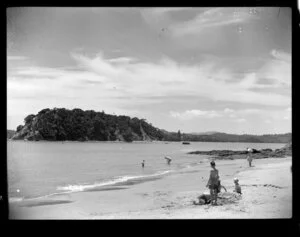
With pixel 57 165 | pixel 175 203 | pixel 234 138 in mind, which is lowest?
pixel 175 203

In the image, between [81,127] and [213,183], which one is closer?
[213,183]

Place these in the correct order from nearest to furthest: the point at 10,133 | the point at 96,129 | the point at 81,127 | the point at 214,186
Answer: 1. the point at 10,133
2. the point at 214,186
3. the point at 81,127
4. the point at 96,129

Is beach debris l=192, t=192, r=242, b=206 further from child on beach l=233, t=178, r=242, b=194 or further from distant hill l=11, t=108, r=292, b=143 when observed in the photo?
distant hill l=11, t=108, r=292, b=143

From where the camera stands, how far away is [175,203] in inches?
269

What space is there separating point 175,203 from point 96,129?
7.23ft

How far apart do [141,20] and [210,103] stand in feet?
5.92

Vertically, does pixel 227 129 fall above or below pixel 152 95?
below

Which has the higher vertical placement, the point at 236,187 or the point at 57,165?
the point at 57,165

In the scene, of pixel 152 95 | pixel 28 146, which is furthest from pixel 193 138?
pixel 28 146

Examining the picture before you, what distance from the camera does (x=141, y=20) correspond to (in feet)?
22.4

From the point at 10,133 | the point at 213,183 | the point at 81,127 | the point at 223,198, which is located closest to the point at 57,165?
the point at 81,127

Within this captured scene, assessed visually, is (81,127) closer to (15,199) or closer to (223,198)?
(15,199)
